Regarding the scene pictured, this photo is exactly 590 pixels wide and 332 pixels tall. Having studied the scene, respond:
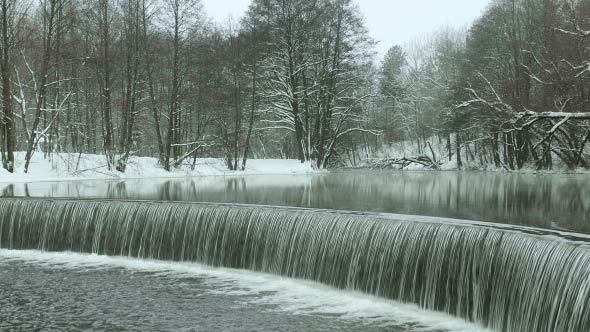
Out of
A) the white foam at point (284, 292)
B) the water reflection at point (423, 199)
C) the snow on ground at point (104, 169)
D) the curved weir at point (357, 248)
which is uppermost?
the snow on ground at point (104, 169)

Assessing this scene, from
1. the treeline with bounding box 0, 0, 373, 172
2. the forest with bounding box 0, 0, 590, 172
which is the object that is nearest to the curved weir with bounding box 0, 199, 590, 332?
the forest with bounding box 0, 0, 590, 172

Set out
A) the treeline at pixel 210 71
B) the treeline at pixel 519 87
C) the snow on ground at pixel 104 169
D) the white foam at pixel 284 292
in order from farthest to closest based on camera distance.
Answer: the treeline at pixel 210 71 < the treeline at pixel 519 87 < the snow on ground at pixel 104 169 < the white foam at pixel 284 292

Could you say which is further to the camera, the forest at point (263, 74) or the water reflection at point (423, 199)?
the forest at point (263, 74)

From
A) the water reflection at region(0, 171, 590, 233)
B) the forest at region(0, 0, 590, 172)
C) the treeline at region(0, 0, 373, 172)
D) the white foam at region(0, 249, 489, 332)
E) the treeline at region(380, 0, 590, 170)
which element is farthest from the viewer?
the treeline at region(0, 0, 373, 172)

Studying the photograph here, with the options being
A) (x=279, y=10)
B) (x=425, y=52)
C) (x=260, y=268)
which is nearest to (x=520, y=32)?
(x=279, y=10)

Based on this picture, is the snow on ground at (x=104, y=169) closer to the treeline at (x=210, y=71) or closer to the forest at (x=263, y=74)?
the forest at (x=263, y=74)

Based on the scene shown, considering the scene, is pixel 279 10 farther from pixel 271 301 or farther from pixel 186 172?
pixel 271 301

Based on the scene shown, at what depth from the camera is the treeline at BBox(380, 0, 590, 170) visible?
27359 millimetres

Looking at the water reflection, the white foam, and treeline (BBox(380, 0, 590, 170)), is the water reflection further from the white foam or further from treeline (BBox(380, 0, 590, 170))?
the white foam

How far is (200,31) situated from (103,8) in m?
9.22

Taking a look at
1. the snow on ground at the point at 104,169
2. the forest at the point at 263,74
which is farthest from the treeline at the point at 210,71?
the snow on ground at the point at 104,169

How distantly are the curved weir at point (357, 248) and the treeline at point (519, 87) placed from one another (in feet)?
23.2

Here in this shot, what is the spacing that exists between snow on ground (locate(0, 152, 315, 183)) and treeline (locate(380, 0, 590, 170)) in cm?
1093

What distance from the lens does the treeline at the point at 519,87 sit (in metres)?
27.4
